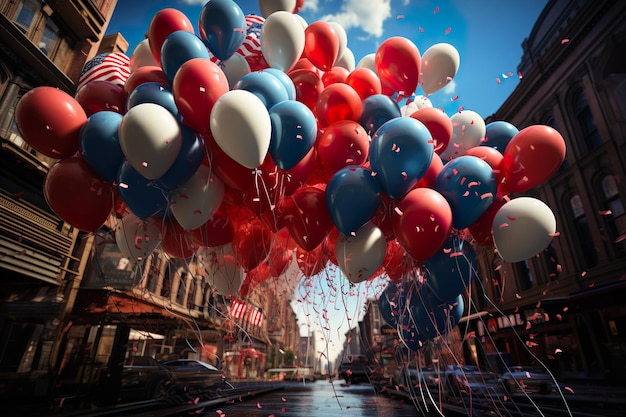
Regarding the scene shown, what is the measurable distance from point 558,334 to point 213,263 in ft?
56.3

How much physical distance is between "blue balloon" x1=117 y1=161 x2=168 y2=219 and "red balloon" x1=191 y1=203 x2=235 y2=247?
51cm

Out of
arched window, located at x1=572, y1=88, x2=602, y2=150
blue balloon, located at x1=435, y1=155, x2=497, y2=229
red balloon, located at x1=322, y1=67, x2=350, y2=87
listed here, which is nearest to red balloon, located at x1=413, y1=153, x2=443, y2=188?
blue balloon, located at x1=435, y1=155, x2=497, y2=229

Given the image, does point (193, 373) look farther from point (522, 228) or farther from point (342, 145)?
point (522, 228)

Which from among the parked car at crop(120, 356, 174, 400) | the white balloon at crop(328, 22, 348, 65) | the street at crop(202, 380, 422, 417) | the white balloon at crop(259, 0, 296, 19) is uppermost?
the white balloon at crop(259, 0, 296, 19)

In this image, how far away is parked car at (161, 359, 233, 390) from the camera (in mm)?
7922

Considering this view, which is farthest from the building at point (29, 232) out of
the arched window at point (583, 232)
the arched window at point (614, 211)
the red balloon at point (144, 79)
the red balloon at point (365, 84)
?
the arched window at point (583, 232)

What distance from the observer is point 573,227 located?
50.9 feet

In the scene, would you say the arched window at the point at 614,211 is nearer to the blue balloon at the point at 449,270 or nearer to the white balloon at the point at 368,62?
the blue balloon at the point at 449,270

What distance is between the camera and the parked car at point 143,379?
7984 mm

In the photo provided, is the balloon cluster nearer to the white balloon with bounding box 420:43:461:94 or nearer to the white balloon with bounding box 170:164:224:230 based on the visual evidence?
the white balloon with bounding box 170:164:224:230

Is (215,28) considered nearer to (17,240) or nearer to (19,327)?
(17,240)

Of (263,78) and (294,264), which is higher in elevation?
(263,78)

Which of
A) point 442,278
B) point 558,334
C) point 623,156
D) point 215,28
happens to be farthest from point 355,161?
point 558,334

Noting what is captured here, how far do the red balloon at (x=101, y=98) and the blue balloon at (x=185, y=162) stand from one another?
102 cm
